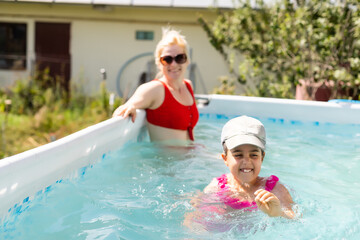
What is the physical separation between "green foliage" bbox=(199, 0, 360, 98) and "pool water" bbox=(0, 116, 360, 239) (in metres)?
2.20

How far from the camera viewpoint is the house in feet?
31.8

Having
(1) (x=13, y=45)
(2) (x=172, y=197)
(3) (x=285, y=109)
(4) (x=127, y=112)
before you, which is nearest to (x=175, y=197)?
(2) (x=172, y=197)

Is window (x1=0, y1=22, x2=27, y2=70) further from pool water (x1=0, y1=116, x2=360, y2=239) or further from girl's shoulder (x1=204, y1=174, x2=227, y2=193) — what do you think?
girl's shoulder (x1=204, y1=174, x2=227, y2=193)

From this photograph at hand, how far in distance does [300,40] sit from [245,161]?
4.51 m

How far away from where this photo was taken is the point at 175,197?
9.95 feet

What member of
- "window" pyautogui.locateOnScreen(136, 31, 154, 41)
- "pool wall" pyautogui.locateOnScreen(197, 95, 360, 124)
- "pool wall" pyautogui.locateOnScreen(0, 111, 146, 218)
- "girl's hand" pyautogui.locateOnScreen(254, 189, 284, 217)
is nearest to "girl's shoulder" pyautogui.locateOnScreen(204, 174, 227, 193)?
"girl's hand" pyautogui.locateOnScreen(254, 189, 284, 217)

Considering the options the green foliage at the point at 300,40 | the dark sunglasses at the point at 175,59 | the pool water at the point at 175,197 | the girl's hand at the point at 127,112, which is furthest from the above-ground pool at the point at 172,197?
the green foliage at the point at 300,40

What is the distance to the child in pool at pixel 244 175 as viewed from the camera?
8.46 feet

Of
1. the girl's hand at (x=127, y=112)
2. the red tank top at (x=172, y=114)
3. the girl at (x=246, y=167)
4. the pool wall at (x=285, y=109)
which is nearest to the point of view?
the girl at (x=246, y=167)

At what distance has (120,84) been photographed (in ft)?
32.7

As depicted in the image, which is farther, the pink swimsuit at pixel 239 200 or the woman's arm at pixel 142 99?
the woman's arm at pixel 142 99

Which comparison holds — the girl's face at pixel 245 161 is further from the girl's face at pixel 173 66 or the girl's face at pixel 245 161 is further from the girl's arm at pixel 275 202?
the girl's face at pixel 173 66

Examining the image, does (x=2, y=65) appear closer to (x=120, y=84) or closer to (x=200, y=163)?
(x=120, y=84)

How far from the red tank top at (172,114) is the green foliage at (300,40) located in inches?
106
